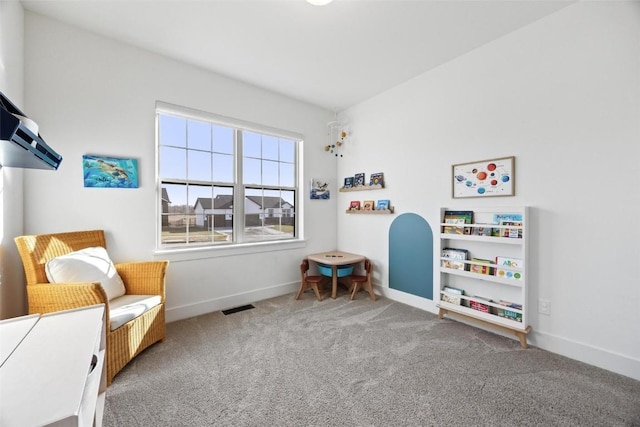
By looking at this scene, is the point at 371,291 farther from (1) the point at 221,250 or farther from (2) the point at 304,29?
(2) the point at 304,29

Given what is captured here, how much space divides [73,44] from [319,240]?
3367 millimetres

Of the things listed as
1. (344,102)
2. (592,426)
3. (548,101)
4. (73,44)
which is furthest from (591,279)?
(73,44)

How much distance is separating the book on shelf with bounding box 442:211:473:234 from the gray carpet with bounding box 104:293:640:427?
0.97 m

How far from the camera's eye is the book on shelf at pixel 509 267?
2263 mm

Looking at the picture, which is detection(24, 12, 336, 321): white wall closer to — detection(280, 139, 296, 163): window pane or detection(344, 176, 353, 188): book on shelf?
detection(280, 139, 296, 163): window pane

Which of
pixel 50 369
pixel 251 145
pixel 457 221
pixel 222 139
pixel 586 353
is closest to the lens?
pixel 50 369

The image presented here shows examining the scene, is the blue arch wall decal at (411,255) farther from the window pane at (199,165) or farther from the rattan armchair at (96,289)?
the rattan armchair at (96,289)

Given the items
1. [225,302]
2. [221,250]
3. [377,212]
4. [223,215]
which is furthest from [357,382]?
[223,215]

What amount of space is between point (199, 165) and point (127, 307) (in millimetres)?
1684

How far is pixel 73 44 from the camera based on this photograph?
2.29 m

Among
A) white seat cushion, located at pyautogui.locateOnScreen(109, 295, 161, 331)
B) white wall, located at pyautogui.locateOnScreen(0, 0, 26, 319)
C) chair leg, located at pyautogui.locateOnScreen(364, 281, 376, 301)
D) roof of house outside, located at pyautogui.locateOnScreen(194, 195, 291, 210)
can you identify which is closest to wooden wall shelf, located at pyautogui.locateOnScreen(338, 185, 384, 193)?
roof of house outside, located at pyautogui.locateOnScreen(194, 195, 291, 210)

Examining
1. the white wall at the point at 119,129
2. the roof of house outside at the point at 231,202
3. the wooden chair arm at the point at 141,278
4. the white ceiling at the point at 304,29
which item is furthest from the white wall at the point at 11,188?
the roof of house outside at the point at 231,202

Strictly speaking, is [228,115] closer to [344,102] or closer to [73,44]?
[73,44]

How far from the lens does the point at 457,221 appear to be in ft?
8.81
